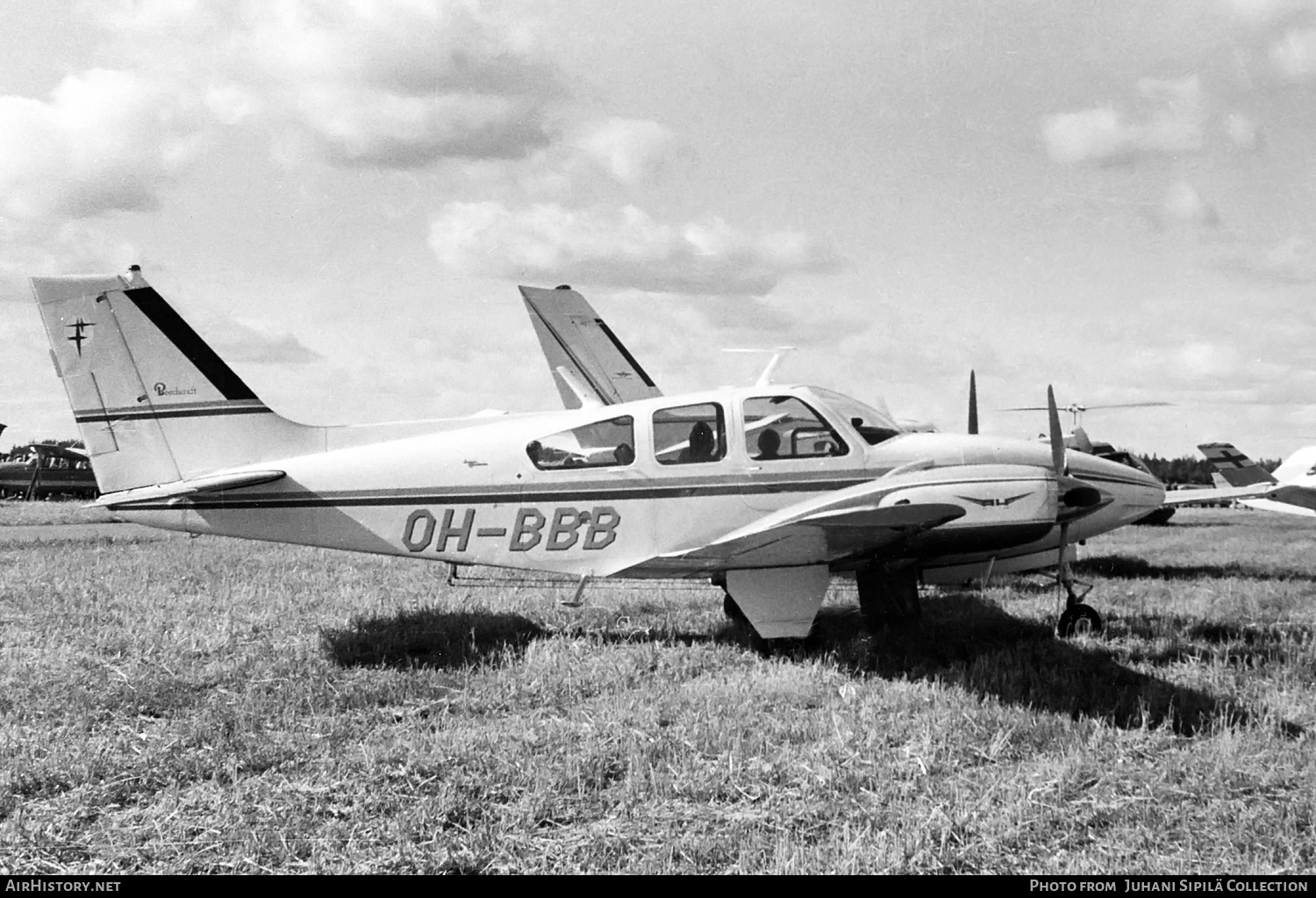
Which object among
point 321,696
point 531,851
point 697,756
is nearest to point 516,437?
point 321,696

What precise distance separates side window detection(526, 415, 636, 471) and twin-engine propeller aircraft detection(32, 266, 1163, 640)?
0.05ft

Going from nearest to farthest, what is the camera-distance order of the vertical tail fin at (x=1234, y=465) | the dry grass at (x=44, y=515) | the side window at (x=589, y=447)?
the side window at (x=589, y=447) → the vertical tail fin at (x=1234, y=465) → the dry grass at (x=44, y=515)

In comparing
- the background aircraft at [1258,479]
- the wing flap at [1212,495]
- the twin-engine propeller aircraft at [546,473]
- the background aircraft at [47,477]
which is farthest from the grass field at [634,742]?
the background aircraft at [47,477]

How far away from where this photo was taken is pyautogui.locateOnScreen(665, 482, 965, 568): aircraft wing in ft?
23.0

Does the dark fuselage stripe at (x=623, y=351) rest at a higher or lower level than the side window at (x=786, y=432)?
higher

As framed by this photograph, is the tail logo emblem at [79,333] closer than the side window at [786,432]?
No

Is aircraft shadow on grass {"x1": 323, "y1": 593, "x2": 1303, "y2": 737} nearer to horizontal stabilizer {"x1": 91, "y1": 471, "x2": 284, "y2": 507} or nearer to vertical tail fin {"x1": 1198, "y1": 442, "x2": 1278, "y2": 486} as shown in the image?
horizontal stabilizer {"x1": 91, "y1": 471, "x2": 284, "y2": 507}

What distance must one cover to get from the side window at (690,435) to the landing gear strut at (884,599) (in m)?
1.86

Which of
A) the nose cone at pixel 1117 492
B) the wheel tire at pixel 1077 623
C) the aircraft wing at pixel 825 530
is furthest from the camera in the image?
the nose cone at pixel 1117 492

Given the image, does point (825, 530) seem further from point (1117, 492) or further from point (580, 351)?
point (580, 351)

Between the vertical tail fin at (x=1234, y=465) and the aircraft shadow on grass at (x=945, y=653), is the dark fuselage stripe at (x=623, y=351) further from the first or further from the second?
the vertical tail fin at (x=1234, y=465)

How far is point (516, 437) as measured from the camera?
28.3 feet

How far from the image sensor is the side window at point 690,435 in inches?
327

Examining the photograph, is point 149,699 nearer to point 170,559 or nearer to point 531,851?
point 531,851
